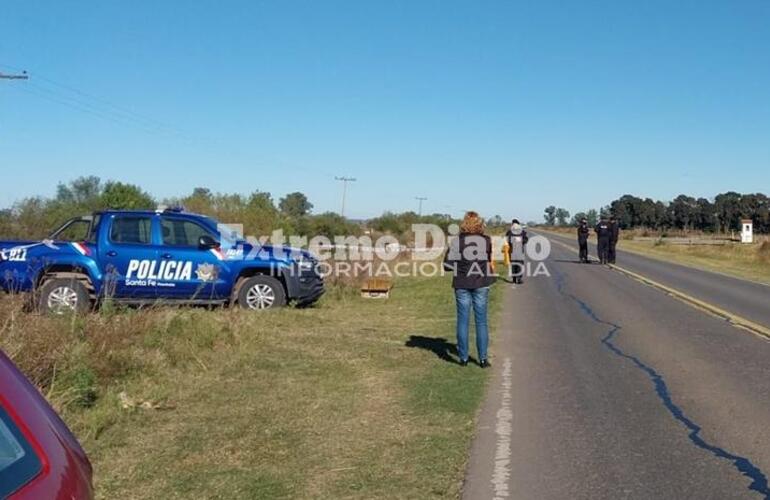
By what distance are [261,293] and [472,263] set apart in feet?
16.9

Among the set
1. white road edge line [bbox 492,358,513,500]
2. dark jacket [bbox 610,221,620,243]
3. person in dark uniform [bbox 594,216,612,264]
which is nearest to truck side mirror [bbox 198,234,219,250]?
white road edge line [bbox 492,358,513,500]

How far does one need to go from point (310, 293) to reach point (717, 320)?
7557mm

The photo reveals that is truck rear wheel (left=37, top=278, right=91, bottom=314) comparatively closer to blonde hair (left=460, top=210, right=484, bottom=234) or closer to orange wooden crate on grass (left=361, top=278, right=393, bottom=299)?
blonde hair (left=460, top=210, right=484, bottom=234)

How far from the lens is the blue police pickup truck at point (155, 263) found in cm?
1246

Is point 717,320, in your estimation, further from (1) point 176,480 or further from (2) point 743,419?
(1) point 176,480

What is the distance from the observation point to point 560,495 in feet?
17.0

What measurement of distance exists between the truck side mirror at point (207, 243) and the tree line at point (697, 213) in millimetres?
101207

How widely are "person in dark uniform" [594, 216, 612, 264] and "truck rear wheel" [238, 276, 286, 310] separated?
19.2 metres

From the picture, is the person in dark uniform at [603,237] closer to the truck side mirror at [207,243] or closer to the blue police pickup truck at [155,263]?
the blue police pickup truck at [155,263]

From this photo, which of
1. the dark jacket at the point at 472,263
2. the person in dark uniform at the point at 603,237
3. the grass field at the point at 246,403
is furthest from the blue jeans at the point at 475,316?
the person in dark uniform at the point at 603,237

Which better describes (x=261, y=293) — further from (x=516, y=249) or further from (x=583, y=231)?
(x=583, y=231)

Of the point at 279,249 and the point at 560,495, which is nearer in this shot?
the point at 560,495

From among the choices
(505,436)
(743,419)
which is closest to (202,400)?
(505,436)

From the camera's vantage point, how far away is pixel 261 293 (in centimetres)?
1366
